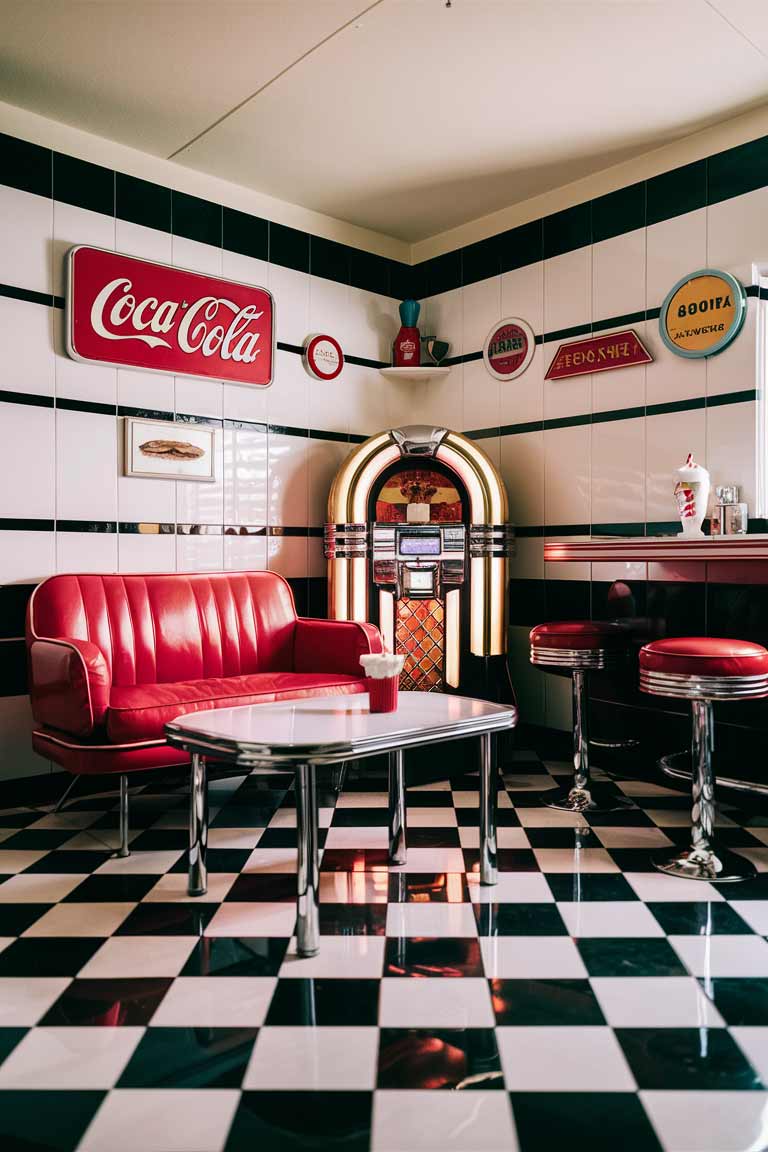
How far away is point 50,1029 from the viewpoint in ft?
6.43

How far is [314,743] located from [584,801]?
1.94 m

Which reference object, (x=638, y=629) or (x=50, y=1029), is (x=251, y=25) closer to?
(x=638, y=629)

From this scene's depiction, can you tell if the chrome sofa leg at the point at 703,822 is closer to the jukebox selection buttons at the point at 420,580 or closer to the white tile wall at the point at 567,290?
the jukebox selection buttons at the point at 420,580

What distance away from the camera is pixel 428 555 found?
4.50 metres

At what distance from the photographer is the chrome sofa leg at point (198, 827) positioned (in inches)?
106

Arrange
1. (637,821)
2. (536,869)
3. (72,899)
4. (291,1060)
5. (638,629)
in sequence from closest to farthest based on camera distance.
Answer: (291,1060), (72,899), (536,869), (637,821), (638,629)

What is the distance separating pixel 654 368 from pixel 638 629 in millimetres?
1389

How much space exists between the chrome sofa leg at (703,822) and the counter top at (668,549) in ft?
1.81

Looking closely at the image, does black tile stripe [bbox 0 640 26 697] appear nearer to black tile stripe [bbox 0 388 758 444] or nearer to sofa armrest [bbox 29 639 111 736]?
sofa armrest [bbox 29 639 111 736]

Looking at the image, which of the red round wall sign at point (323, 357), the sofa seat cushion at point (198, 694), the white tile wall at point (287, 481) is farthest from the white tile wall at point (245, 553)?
the red round wall sign at point (323, 357)

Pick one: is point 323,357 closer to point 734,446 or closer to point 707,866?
point 734,446

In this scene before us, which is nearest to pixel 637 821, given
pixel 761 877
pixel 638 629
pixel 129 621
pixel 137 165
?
pixel 761 877

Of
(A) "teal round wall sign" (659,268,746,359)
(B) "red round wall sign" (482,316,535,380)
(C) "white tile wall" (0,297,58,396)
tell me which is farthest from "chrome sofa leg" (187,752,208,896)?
(B) "red round wall sign" (482,316,535,380)

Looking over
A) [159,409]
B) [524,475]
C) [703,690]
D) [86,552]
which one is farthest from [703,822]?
[159,409]
